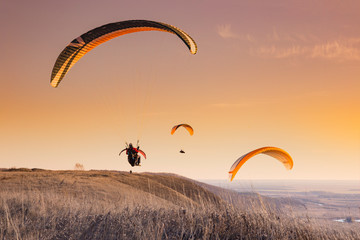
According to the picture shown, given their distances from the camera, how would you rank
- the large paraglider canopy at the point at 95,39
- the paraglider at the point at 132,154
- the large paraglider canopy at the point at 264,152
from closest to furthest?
1. the large paraglider canopy at the point at 264,152
2. the large paraglider canopy at the point at 95,39
3. the paraglider at the point at 132,154

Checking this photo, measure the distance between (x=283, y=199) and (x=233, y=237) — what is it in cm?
241

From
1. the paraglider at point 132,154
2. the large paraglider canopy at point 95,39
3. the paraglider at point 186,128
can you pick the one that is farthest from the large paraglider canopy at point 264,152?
the paraglider at point 186,128

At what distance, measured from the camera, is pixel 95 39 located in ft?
46.2

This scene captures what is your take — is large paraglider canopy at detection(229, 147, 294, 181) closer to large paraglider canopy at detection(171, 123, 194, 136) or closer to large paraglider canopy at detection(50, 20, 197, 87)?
large paraglider canopy at detection(50, 20, 197, 87)

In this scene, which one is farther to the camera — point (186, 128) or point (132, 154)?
point (186, 128)

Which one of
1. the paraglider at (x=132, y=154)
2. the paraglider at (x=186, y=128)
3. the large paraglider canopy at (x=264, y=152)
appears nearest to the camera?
the large paraglider canopy at (x=264, y=152)

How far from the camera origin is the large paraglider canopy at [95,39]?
44.4ft

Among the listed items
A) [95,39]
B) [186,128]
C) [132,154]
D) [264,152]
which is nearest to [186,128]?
[186,128]

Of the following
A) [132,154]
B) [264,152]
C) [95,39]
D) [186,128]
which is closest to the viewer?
[264,152]

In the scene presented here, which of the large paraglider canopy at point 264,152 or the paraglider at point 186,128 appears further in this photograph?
the paraglider at point 186,128

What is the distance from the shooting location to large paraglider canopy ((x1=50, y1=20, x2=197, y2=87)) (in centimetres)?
1354

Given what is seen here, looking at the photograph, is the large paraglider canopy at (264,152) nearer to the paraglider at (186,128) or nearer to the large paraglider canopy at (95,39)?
the large paraglider canopy at (95,39)

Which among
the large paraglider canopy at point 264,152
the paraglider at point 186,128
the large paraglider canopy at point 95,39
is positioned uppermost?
the large paraglider canopy at point 95,39

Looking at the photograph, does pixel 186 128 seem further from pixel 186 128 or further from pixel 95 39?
pixel 95 39
